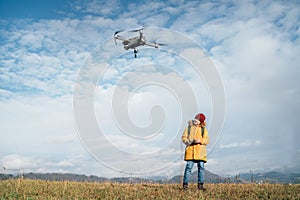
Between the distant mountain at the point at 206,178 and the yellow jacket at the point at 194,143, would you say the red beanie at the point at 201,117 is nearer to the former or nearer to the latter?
the yellow jacket at the point at 194,143

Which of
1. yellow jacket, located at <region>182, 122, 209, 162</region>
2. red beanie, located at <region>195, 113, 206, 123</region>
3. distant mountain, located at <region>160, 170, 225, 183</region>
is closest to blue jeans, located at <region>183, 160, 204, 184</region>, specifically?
yellow jacket, located at <region>182, 122, 209, 162</region>

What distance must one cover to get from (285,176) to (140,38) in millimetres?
19887

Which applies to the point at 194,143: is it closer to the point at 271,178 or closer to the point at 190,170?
the point at 190,170

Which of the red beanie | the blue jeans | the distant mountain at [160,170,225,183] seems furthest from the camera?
the distant mountain at [160,170,225,183]

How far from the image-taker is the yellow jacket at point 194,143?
12.0 meters

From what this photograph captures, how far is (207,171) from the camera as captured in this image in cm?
1256

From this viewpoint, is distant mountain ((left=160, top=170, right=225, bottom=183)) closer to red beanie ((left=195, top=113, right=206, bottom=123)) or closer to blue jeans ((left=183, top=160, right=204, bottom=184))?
blue jeans ((left=183, top=160, right=204, bottom=184))

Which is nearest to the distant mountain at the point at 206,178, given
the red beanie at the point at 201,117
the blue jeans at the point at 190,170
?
the blue jeans at the point at 190,170

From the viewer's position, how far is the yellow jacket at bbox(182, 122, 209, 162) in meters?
A: 12.0

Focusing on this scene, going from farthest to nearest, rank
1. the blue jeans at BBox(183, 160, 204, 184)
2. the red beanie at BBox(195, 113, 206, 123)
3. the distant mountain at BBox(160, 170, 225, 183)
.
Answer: the distant mountain at BBox(160, 170, 225, 183) < the red beanie at BBox(195, 113, 206, 123) < the blue jeans at BBox(183, 160, 204, 184)

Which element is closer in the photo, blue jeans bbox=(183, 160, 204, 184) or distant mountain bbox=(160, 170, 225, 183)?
blue jeans bbox=(183, 160, 204, 184)

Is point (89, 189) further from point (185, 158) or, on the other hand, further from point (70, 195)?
point (185, 158)

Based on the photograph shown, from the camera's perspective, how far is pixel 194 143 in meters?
12.0

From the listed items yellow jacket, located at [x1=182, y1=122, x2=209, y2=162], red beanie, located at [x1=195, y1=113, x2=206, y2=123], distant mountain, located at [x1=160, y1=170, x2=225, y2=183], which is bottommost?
distant mountain, located at [x1=160, y1=170, x2=225, y2=183]
